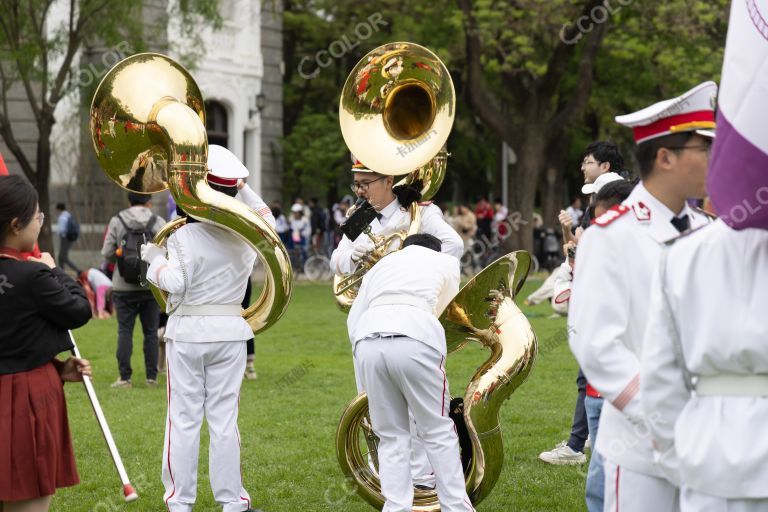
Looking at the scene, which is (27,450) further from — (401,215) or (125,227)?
(125,227)

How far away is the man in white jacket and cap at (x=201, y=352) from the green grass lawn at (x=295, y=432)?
0.60 m

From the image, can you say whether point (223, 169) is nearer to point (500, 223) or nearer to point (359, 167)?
point (359, 167)

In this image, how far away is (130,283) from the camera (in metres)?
10.9

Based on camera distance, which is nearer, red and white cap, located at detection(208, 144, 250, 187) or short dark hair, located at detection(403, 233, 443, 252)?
short dark hair, located at detection(403, 233, 443, 252)

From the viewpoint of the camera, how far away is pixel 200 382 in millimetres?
6242

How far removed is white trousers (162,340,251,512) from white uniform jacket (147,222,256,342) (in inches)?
2.8

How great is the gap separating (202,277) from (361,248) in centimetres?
92

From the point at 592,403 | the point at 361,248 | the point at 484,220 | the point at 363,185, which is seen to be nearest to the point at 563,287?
the point at 592,403

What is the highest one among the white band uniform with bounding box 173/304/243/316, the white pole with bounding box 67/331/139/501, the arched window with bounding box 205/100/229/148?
the arched window with bounding box 205/100/229/148

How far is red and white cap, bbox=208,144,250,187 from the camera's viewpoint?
631cm

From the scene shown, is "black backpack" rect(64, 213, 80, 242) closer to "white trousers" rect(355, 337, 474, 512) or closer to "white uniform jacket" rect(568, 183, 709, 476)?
"white trousers" rect(355, 337, 474, 512)

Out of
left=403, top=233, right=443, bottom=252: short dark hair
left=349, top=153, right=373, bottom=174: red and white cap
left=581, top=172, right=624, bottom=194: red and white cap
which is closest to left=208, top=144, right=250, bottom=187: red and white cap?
left=349, top=153, right=373, bottom=174: red and white cap

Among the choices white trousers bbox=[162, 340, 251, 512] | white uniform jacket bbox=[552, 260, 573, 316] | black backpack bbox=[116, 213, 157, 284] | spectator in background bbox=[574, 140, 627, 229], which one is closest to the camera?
white trousers bbox=[162, 340, 251, 512]

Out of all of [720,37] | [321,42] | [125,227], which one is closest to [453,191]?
[321,42]
